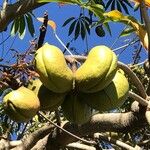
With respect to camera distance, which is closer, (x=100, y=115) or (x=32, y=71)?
(x=32, y=71)

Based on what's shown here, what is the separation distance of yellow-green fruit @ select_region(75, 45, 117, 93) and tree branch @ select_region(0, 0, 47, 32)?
3.10 feet

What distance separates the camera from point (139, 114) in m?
1.90

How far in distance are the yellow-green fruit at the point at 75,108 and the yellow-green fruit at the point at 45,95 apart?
3 cm

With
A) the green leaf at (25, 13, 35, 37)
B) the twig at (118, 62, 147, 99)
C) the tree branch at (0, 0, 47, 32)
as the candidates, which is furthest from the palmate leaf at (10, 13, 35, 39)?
the twig at (118, 62, 147, 99)

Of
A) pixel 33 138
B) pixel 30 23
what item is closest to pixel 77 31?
pixel 30 23

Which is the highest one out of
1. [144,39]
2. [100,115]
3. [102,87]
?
[144,39]

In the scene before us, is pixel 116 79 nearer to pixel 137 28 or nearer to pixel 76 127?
pixel 137 28

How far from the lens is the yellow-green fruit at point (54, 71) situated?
1.59 meters

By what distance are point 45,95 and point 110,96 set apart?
0.63 feet

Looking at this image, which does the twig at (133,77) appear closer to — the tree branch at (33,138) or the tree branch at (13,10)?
the tree branch at (33,138)

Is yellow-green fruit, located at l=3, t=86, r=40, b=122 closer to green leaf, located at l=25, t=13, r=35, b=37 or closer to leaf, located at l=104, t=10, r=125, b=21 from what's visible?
leaf, located at l=104, t=10, r=125, b=21

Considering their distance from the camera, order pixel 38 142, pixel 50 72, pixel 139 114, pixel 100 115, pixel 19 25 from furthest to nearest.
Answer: pixel 19 25
pixel 38 142
pixel 100 115
pixel 139 114
pixel 50 72

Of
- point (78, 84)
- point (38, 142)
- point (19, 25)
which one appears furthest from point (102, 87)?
point (19, 25)

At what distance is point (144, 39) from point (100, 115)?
1.50 ft
